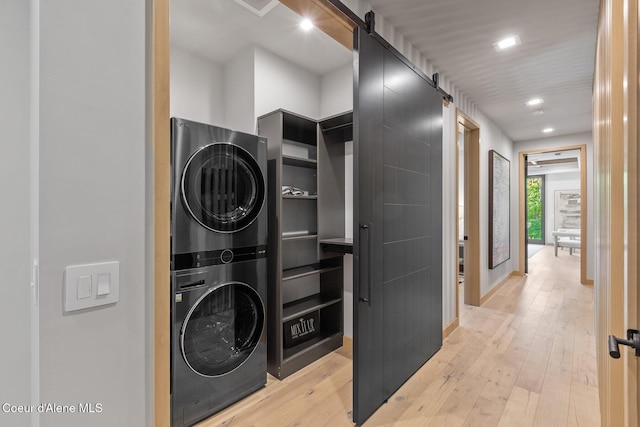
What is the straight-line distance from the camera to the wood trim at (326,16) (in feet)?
5.03

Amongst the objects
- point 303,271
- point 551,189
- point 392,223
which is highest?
point 551,189

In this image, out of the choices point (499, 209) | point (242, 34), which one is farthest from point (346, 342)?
point (499, 209)

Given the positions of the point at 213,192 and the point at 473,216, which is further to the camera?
the point at 473,216

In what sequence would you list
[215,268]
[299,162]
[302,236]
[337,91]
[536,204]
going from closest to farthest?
1. [215,268]
2. [302,236]
3. [299,162]
4. [337,91]
5. [536,204]

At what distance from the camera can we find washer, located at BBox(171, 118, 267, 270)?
1721mm

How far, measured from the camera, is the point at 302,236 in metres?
2.52

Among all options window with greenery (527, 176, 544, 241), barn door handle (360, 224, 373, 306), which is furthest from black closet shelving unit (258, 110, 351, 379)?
window with greenery (527, 176, 544, 241)
